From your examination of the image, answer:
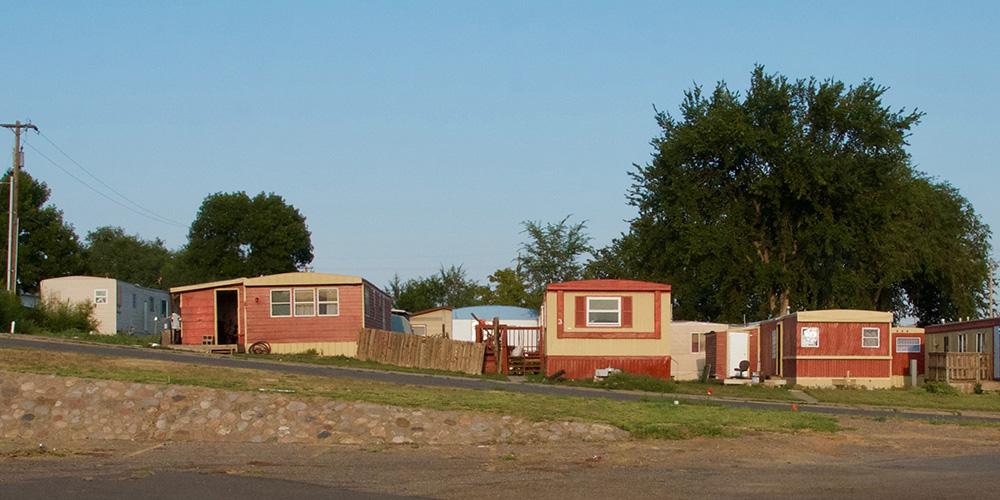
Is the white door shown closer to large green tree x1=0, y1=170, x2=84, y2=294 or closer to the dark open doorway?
the dark open doorway

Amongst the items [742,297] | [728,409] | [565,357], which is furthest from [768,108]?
[728,409]

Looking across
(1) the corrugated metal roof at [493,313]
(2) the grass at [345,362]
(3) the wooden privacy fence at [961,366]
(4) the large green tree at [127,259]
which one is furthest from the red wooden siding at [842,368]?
(4) the large green tree at [127,259]

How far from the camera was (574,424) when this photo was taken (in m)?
15.6

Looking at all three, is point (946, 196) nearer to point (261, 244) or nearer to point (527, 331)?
point (527, 331)

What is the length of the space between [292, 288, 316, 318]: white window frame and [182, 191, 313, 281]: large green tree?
41555 millimetres

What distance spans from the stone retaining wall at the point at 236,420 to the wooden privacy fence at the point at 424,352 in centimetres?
1679

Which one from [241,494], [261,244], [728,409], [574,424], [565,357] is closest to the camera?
[241,494]

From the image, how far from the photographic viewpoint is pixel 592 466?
12703mm

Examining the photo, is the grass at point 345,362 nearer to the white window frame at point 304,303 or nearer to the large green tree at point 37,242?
the white window frame at point 304,303

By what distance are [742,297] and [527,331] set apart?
14031 mm

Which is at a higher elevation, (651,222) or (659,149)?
(659,149)

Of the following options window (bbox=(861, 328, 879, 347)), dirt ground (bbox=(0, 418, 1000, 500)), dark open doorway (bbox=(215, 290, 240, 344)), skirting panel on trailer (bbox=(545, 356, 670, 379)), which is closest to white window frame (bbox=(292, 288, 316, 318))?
dark open doorway (bbox=(215, 290, 240, 344))

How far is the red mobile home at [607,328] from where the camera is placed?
3148 centimetres

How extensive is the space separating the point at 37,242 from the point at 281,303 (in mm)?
40783
